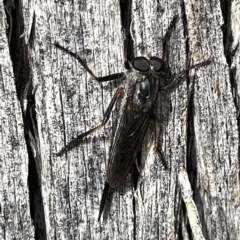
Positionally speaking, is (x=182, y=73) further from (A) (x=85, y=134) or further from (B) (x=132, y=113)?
(A) (x=85, y=134)

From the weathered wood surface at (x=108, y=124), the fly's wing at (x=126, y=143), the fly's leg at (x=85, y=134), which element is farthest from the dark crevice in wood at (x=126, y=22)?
the fly's wing at (x=126, y=143)

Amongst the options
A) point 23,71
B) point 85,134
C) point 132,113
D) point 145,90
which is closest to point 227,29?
point 145,90

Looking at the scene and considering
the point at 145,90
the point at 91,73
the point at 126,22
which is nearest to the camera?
the point at 91,73

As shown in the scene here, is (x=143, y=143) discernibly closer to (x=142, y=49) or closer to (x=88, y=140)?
(x=88, y=140)

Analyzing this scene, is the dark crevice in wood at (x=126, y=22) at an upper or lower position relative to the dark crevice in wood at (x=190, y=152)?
upper

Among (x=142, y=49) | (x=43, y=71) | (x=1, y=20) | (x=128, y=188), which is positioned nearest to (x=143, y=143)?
(x=128, y=188)

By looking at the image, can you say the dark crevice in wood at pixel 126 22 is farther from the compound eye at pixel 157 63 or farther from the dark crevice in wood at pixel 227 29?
the dark crevice in wood at pixel 227 29

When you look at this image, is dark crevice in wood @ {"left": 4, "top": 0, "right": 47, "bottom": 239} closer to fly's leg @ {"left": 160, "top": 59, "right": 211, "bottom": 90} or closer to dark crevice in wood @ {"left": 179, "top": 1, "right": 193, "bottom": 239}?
fly's leg @ {"left": 160, "top": 59, "right": 211, "bottom": 90}
